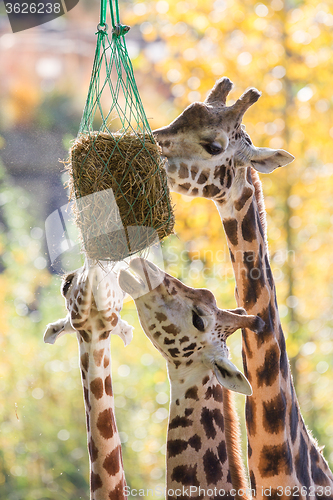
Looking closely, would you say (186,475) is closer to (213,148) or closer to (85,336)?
(85,336)

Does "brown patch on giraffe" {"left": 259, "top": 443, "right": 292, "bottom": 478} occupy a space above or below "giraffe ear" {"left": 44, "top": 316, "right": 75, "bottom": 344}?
below

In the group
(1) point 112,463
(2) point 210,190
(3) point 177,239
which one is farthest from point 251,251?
(3) point 177,239

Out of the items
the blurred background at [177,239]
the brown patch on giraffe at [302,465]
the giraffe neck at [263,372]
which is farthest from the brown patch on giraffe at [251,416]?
the blurred background at [177,239]

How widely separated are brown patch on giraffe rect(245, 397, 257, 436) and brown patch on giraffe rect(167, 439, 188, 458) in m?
0.25

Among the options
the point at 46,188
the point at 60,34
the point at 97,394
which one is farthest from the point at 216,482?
the point at 60,34

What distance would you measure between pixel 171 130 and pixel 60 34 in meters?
2.29

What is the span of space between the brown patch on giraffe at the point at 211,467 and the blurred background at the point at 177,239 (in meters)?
1.42

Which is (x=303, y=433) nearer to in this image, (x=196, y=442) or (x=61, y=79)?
(x=196, y=442)

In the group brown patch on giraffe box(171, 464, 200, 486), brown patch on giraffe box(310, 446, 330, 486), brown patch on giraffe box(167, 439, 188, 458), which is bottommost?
brown patch on giraffe box(310, 446, 330, 486)

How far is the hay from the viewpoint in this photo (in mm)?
989

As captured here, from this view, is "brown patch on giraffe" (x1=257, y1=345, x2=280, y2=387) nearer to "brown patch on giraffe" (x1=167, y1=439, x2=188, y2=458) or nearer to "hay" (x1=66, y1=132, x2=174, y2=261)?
"brown patch on giraffe" (x1=167, y1=439, x2=188, y2=458)

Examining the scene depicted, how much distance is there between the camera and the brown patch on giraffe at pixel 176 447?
112 cm

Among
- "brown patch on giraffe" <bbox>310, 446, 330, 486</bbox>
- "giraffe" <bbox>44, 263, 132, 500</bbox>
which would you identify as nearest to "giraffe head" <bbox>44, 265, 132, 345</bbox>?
"giraffe" <bbox>44, 263, 132, 500</bbox>

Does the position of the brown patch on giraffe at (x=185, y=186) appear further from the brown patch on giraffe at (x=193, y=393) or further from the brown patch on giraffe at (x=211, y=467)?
the brown patch on giraffe at (x=211, y=467)
